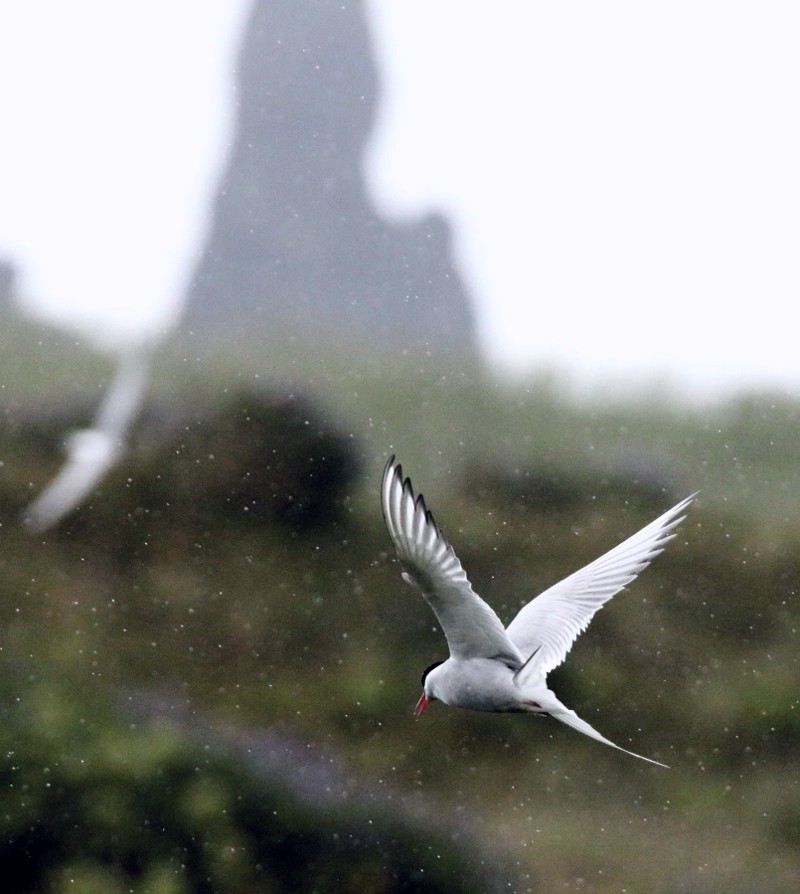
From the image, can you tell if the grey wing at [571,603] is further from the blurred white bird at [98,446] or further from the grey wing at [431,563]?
the blurred white bird at [98,446]

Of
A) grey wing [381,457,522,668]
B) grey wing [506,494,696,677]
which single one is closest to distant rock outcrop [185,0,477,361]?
grey wing [506,494,696,677]

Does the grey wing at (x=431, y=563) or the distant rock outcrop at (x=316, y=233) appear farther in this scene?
the distant rock outcrop at (x=316, y=233)

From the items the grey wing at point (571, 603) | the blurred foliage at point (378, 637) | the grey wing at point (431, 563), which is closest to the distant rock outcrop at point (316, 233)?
the blurred foliage at point (378, 637)

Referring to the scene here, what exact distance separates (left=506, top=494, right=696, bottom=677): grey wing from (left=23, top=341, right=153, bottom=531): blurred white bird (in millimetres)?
742

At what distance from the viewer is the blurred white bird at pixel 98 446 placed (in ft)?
5.77

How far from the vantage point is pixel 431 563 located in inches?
41.6

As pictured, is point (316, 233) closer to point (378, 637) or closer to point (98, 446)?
point (98, 446)

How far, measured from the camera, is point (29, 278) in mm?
1805

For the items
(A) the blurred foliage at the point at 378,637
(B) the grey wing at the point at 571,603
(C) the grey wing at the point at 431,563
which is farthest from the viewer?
(A) the blurred foliage at the point at 378,637

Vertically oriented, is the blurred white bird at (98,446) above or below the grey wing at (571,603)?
below

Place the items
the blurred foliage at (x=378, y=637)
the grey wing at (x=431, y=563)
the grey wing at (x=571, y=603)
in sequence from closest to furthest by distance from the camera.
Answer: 1. the grey wing at (x=431, y=563)
2. the grey wing at (x=571, y=603)
3. the blurred foliage at (x=378, y=637)

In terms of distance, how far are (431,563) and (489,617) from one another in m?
0.11

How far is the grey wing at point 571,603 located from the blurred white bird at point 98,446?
74 cm

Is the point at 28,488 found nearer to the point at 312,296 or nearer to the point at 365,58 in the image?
the point at 312,296
